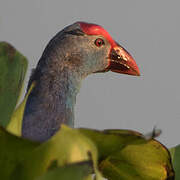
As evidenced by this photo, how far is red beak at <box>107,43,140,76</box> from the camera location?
144 centimetres

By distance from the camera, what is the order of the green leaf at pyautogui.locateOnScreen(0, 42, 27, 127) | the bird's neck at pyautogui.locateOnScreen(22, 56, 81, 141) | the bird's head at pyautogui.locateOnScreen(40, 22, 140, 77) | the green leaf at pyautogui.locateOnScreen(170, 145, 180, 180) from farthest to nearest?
1. the bird's head at pyautogui.locateOnScreen(40, 22, 140, 77)
2. the bird's neck at pyautogui.locateOnScreen(22, 56, 81, 141)
3. the green leaf at pyautogui.locateOnScreen(170, 145, 180, 180)
4. the green leaf at pyautogui.locateOnScreen(0, 42, 27, 127)

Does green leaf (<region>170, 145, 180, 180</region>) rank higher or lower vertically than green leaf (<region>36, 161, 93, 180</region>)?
lower

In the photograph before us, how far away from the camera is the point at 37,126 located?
2.72ft

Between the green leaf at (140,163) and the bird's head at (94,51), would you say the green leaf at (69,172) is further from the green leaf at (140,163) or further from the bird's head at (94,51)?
the bird's head at (94,51)

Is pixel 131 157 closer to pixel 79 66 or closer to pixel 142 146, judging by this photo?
pixel 142 146

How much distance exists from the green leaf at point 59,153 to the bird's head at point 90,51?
90cm

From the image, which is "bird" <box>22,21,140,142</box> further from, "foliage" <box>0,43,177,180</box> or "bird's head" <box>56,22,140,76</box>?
"foliage" <box>0,43,177,180</box>

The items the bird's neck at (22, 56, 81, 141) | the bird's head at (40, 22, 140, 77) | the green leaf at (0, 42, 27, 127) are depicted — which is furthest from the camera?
the bird's head at (40, 22, 140, 77)

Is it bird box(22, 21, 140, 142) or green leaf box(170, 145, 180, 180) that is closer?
green leaf box(170, 145, 180, 180)

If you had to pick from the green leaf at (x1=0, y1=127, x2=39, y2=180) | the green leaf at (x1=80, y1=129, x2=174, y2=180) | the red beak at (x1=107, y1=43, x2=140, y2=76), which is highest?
the green leaf at (x1=0, y1=127, x2=39, y2=180)

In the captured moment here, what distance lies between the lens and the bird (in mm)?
876

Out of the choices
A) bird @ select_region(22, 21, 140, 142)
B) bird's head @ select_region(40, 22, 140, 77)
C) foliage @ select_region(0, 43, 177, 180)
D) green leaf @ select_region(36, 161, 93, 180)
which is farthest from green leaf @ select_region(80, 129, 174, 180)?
bird's head @ select_region(40, 22, 140, 77)

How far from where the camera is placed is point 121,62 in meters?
1.48

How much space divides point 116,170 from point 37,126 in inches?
13.4
